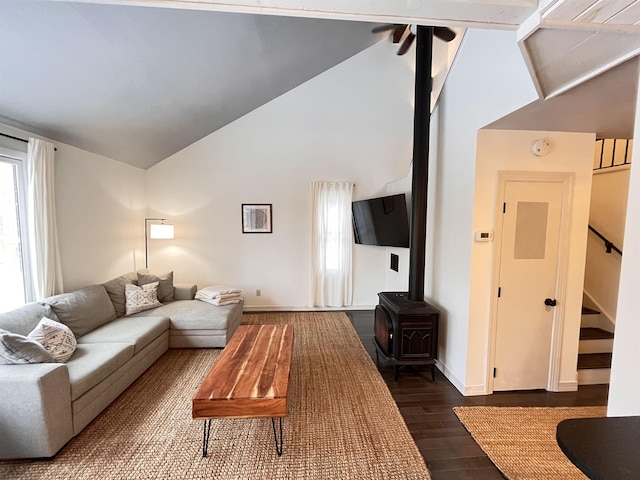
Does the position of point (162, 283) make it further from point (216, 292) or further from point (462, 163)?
point (462, 163)

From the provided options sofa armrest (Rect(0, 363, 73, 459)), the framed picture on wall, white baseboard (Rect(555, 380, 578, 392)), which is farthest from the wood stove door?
sofa armrest (Rect(0, 363, 73, 459))

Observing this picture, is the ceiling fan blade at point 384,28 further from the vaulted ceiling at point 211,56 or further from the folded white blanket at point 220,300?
the folded white blanket at point 220,300

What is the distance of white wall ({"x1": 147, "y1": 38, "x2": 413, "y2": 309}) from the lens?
496 centimetres

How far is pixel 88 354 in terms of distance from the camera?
2537 mm

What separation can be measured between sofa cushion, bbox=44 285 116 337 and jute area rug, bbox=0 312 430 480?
2.72ft

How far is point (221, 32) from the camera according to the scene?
266 centimetres

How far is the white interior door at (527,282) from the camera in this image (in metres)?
2.69

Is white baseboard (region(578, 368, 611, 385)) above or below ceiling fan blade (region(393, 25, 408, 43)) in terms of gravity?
below

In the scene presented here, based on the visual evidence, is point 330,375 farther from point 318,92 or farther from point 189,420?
point 318,92

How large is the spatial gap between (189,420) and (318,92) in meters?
4.90

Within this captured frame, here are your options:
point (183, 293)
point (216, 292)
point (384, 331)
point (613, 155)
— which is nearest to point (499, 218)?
point (384, 331)

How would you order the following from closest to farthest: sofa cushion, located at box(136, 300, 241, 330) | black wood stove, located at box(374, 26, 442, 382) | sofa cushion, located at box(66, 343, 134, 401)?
sofa cushion, located at box(66, 343, 134, 401) < black wood stove, located at box(374, 26, 442, 382) < sofa cushion, located at box(136, 300, 241, 330)

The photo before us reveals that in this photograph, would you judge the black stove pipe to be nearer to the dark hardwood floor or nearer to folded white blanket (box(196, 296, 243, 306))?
the dark hardwood floor

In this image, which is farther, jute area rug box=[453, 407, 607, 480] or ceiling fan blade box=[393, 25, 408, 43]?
ceiling fan blade box=[393, 25, 408, 43]
